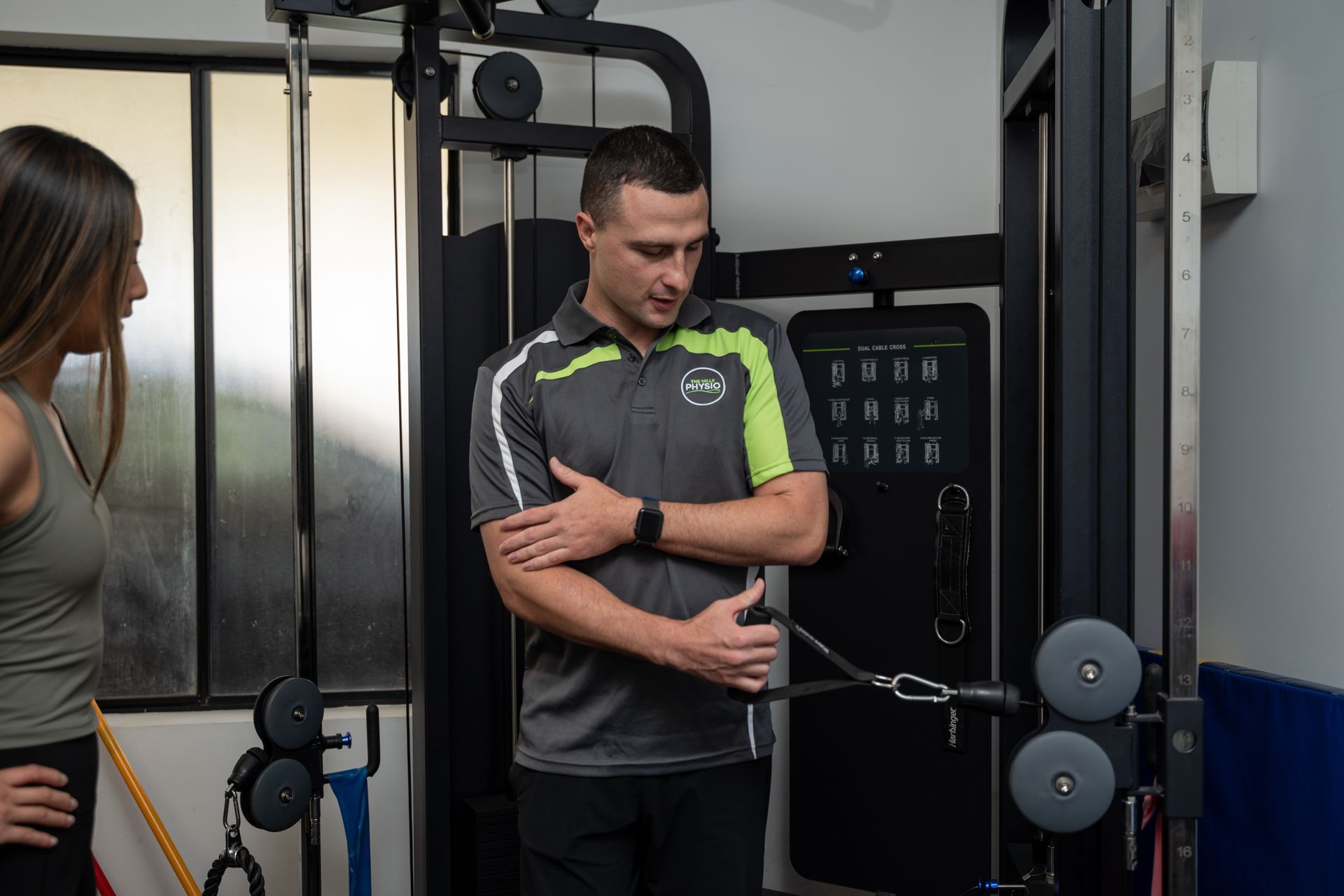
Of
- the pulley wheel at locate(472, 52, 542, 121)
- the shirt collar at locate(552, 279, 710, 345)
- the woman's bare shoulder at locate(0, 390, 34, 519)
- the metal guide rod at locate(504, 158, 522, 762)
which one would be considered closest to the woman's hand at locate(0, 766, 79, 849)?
the woman's bare shoulder at locate(0, 390, 34, 519)

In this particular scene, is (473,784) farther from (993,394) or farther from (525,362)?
(993,394)

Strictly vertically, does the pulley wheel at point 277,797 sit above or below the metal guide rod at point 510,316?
below

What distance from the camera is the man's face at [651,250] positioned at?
1592 mm

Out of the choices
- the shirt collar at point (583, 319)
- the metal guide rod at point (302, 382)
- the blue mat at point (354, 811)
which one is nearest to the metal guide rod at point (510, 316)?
the blue mat at point (354, 811)

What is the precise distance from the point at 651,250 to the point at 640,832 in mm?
848

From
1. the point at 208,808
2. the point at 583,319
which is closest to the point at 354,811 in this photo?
the point at 208,808

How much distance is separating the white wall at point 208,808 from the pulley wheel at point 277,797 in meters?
0.98

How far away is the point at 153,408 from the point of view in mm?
3135

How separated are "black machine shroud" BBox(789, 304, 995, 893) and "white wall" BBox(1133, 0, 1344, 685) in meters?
0.50

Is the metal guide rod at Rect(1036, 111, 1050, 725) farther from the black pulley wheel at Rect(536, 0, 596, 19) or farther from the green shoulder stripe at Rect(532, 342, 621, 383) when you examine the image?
the black pulley wheel at Rect(536, 0, 596, 19)

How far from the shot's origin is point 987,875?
2.58m

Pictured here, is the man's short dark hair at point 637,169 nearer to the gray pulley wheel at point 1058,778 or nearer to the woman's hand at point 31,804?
the gray pulley wheel at point 1058,778

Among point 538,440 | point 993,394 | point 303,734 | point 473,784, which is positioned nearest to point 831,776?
point 473,784

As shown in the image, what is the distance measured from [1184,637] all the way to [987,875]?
1.49 m
